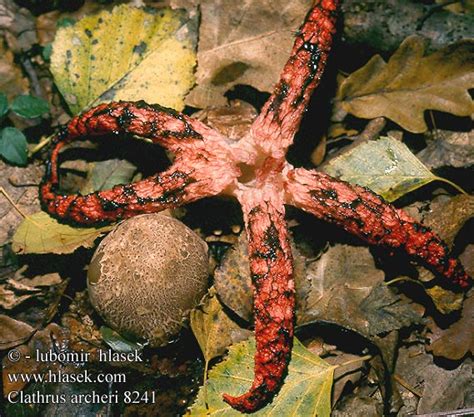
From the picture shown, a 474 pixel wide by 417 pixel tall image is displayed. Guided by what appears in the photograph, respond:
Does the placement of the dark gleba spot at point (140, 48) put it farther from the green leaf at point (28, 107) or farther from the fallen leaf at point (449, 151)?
the fallen leaf at point (449, 151)

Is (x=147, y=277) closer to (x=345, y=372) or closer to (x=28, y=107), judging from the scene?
(x=345, y=372)

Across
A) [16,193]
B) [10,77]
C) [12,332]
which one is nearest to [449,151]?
[16,193]

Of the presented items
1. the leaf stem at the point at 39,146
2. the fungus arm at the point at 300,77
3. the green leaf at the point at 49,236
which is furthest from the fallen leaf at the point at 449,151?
the leaf stem at the point at 39,146

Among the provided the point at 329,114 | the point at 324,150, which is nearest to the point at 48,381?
the point at 324,150

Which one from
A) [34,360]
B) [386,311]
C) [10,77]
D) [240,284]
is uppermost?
[10,77]

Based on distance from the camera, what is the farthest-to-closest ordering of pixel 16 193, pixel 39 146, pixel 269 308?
pixel 39 146
pixel 16 193
pixel 269 308

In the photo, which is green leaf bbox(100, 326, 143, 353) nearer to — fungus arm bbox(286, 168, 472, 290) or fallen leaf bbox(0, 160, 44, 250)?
fallen leaf bbox(0, 160, 44, 250)

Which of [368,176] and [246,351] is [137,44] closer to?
[368,176]
